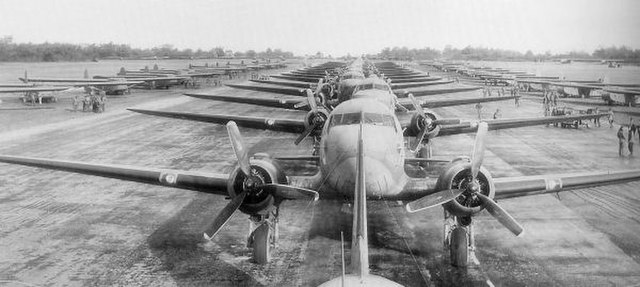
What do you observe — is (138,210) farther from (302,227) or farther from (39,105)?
(39,105)

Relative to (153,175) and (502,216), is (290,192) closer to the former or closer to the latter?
(153,175)

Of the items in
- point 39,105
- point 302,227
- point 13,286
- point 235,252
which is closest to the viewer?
point 13,286

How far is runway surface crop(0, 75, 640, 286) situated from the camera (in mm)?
11516

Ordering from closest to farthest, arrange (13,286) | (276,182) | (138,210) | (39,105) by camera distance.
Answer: (13,286), (276,182), (138,210), (39,105)

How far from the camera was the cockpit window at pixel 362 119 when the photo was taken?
1347 centimetres

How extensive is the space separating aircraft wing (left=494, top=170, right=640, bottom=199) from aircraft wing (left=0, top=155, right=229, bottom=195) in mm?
7287

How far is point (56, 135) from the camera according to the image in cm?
3381

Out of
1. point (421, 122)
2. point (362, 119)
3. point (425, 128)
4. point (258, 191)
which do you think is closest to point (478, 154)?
point (362, 119)

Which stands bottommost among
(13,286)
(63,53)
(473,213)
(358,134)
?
(13,286)

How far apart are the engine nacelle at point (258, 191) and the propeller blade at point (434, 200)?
343 centimetres

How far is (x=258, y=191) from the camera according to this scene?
1194 centimetres

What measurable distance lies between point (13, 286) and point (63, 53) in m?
200

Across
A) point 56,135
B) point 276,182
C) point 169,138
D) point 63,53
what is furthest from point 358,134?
point 63,53

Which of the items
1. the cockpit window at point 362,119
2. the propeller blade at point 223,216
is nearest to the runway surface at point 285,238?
the propeller blade at point 223,216
